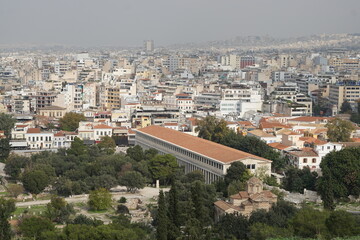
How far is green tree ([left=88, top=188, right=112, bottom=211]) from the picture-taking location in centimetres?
2869

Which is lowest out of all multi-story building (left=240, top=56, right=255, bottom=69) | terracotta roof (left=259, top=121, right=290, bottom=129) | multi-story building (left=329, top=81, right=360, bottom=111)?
terracotta roof (left=259, top=121, right=290, bottom=129)

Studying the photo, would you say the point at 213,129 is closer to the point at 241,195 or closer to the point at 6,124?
the point at 6,124

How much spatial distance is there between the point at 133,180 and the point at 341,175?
8.85m

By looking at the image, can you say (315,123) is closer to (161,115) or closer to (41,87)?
(161,115)

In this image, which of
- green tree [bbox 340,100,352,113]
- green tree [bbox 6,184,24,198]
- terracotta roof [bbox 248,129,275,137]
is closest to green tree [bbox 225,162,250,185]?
green tree [bbox 6,184,24,198]

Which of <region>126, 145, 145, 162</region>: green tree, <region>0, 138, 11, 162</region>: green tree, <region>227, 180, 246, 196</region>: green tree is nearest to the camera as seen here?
<region>227, 180, 246, 196</region>: green tree

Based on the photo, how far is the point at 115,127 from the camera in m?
46.5

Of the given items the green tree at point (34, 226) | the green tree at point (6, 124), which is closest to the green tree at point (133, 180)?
the green tree at point (34, 226)

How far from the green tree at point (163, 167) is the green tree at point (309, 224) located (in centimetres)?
1081

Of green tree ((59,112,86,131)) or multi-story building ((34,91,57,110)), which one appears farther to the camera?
multi-story building ((34,91,57,110))

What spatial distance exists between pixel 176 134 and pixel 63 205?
13163 mm

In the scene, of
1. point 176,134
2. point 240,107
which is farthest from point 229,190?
point 240,107

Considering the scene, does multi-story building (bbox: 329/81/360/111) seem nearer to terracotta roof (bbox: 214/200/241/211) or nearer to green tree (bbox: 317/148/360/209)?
green tree (bbox: 317/148/360/209)

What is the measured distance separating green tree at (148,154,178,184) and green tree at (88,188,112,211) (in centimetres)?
471
